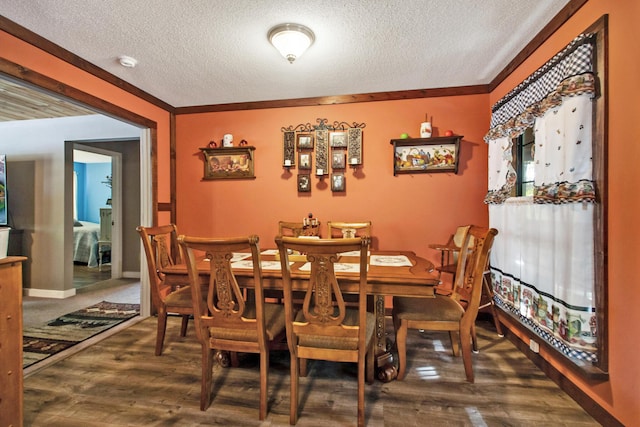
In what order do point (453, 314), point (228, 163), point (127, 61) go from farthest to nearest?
A: point (228, 163)
point (127, 61)
point (453, 314)

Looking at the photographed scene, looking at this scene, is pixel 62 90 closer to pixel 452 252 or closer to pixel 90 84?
Result: pixel 90 84

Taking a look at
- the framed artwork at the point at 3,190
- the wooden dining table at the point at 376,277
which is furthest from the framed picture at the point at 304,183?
the framed artwork at the point at 3,190

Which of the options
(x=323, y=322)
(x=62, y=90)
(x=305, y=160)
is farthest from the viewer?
(x=305, y=160)

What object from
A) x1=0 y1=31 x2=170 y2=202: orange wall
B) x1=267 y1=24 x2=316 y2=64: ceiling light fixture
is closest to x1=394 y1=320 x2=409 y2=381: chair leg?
x1=267 y1=24 x2=316 y2=64: ceiling light fixture

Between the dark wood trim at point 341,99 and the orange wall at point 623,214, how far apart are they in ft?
4.58

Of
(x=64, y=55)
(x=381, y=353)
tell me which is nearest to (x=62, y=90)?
(x=64, y=55)

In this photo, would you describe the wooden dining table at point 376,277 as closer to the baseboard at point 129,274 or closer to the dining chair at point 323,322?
the dining chair at point 323,322

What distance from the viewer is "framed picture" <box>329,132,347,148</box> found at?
311cm

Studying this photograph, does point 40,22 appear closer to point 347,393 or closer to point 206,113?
point 206,113

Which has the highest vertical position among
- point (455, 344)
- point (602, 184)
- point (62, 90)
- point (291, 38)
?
point (291, 38)

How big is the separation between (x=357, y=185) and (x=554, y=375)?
2229 millimetres

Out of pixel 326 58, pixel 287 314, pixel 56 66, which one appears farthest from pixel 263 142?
pixel 287 314

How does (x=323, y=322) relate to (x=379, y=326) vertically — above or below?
above

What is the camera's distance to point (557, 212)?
5.74 feet
